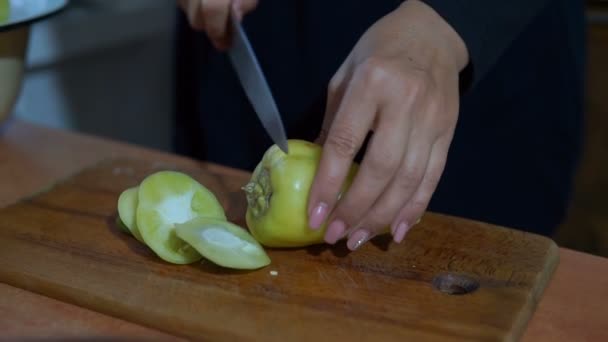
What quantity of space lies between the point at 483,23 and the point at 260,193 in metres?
0.32

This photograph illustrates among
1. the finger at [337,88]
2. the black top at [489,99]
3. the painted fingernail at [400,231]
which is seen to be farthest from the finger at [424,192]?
the black top at [489,99]

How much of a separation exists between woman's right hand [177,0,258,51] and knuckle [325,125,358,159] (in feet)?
1.19

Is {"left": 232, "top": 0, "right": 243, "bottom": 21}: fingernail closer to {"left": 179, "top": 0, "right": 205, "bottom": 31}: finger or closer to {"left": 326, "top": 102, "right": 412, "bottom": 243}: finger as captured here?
{"left": 179, "top": 0, "right": 205, "bottom": 31}: finger

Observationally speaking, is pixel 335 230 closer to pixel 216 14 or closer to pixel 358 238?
pixel 358 238

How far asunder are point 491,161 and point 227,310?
65cm

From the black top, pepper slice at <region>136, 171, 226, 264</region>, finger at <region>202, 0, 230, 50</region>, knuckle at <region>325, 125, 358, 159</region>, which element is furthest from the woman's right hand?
knuckle at <region>325, 125, 358, 159</region>

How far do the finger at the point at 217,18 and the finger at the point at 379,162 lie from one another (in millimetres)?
378

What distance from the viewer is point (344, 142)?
32.4 inches

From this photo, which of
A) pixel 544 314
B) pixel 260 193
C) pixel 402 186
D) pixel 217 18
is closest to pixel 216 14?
pixel 217 18

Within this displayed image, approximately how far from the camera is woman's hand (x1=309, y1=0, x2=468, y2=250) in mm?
815

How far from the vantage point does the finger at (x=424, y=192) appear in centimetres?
86

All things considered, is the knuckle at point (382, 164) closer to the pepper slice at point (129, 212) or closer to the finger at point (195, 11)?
the pepper slice at point (129, 212)

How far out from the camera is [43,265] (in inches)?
35.0

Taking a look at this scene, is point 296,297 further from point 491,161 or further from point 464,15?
point 491,161
